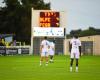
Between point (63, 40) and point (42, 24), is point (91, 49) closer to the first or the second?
point (63, 40)

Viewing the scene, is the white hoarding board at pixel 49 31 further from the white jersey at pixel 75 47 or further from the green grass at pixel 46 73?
the white jersey at pixel 75 47

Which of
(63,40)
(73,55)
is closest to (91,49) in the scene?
(63,40)

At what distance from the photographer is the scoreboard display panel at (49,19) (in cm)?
7238

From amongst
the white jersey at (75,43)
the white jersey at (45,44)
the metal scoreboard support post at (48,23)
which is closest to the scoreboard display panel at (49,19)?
the metal scoreboard support post at (48,23)

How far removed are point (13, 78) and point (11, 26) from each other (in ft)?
276

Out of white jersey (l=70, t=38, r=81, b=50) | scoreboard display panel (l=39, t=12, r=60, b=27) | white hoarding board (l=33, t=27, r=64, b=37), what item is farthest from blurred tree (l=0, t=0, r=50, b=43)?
white jersey (l=70, t=38, r=81, b=50)

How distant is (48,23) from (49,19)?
0.93 meters

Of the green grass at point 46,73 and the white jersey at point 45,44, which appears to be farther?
the white jersey at point 45,44

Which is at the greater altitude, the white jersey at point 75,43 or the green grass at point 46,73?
the white jersey at point 75,43

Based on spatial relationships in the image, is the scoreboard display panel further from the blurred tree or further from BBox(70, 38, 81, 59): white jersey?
BBox(70, 38, 81, 59): white jersey

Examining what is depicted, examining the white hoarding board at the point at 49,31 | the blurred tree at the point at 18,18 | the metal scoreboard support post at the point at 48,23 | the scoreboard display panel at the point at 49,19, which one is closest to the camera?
the scoreboard display panel at the point at 49,19

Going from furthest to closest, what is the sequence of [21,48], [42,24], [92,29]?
1. [92,29]
2. [21,48]
3. [42,24]

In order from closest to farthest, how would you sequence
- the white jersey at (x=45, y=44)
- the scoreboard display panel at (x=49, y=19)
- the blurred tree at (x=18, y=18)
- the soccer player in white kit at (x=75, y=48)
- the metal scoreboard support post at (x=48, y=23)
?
the soccer player in white kit at (x=75, y=48) < the white jersey at (x=45, y=44) < the scoreboard display panel at (x=49, y=19) < the metal scoreboard support post at (x=48, y=23) < the blurred tree at (x=18, y=18)

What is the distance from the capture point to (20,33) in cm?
10856
